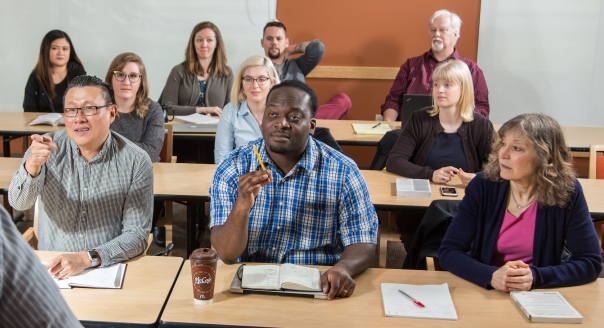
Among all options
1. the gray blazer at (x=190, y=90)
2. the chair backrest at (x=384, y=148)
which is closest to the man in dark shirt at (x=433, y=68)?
the gray blazer at (x=190, y=90)

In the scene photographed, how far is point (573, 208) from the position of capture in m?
2.18

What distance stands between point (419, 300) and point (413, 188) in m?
1.30

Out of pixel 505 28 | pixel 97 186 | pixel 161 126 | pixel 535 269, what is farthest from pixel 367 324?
pixel 505 28

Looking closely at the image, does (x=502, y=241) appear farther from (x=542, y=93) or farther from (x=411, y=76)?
(x=542, y=93)

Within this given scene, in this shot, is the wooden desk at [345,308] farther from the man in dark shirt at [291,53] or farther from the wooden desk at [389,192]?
the man in dark shirt at [291,53]

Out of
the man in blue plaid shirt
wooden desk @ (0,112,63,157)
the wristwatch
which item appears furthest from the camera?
wooden desk @ (0,112,63,157)

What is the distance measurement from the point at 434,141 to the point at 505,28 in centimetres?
283

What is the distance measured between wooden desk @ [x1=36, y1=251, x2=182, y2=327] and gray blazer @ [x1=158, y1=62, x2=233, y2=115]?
3.19 meters

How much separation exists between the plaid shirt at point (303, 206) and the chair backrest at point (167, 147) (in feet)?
5.74

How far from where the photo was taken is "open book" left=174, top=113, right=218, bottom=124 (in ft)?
15.4

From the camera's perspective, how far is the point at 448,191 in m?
3.24

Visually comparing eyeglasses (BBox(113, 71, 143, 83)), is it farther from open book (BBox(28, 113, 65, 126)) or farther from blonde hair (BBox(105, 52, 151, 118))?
open book (BBox(28, 113, 65, 126))

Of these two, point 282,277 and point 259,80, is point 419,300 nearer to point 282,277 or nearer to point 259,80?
point 282,277

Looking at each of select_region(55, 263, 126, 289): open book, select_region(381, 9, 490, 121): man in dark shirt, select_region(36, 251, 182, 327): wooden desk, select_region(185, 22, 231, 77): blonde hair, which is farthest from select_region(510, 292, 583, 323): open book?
select_region(185, 22, 231, 77): blonde hair
